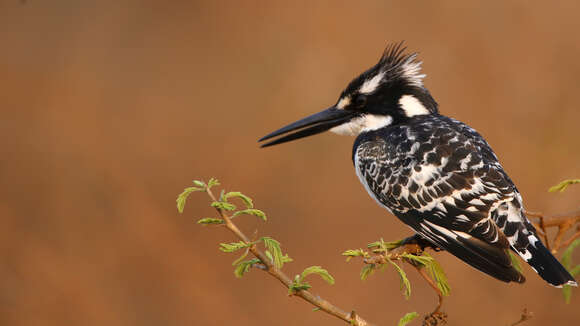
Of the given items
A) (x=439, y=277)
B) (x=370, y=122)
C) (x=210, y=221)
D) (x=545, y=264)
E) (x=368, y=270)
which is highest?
(x=370, y=122)

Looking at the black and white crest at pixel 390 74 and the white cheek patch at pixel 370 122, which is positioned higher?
the black and white crest at pixel 390 74

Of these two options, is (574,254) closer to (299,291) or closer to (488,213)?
(488,213)

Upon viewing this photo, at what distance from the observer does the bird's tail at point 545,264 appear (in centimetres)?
200

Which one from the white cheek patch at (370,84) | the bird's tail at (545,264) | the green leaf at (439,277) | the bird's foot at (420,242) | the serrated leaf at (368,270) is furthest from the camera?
the white cheek patch at (370,84)

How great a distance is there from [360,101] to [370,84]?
0.33 ft

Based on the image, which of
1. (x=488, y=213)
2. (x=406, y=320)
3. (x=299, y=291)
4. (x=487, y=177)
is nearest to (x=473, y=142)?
(x=487, y=177)

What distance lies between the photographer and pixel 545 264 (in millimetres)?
2066

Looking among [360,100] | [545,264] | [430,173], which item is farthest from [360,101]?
[545,264]

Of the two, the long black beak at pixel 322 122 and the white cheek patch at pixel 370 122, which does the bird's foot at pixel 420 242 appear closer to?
the white cheek patch at pixel 370 122

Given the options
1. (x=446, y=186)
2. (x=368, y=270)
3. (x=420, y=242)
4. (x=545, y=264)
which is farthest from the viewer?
(x=420, y=242)

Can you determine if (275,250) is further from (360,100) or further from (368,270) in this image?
(360,100)

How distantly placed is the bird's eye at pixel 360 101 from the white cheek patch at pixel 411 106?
19 centimetres

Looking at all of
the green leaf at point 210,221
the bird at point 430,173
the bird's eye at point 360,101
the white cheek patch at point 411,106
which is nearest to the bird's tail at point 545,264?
the bird at point 430,173

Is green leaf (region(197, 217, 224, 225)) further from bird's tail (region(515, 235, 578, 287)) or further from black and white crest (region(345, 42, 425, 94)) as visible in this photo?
black and white crest (region(345, 42, 425, 94))
